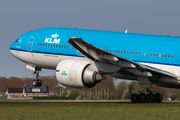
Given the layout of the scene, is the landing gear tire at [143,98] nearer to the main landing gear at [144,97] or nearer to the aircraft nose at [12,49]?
the main landing gear at [144,97]

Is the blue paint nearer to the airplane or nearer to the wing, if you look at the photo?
the airplane

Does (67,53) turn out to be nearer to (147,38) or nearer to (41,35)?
(41,35)

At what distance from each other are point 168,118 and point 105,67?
37.9 ft

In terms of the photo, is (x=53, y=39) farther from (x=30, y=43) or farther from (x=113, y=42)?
(x=113, y=42)

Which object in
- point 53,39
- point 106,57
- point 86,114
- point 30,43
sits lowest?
point 86,114

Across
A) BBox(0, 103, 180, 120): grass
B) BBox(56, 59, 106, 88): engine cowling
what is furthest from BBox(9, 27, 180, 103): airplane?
BBox(0, 103, 180, 120): grass

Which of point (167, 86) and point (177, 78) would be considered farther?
point (167, 86)

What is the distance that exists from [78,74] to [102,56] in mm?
2239

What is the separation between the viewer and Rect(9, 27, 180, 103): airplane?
24906mm

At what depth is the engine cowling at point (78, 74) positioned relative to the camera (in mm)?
24844

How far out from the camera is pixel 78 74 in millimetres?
24844

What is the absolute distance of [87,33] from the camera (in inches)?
1186

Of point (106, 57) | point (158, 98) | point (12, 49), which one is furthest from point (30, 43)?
point (158, 98)

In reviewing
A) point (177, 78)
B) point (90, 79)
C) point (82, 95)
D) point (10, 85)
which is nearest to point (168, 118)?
point (90, 79)
